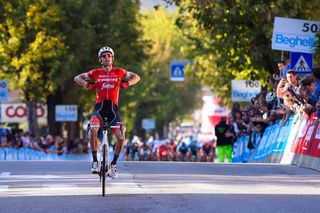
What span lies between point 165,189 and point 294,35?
13.4 metres

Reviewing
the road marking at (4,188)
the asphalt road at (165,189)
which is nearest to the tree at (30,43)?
the asphalt road at (165,189)

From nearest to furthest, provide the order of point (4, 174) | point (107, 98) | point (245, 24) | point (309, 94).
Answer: point (107, 98)
point (4, 174)
point (309, 94)
point (245, 24)

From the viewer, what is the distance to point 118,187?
654 inches

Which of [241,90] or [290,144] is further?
[241,90]

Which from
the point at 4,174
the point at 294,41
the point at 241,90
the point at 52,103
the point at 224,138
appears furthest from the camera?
the point at 52,103

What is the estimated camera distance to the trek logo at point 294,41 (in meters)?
28.3

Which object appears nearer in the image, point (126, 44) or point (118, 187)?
point (118, 187)

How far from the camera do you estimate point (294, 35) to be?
28.8 meters

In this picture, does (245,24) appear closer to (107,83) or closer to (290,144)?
(290,144)

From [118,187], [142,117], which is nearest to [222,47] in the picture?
[118,187]

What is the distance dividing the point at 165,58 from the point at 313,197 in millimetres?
88362

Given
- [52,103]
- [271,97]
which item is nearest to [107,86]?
[271,97]

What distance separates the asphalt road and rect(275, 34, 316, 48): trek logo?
20.7 ft

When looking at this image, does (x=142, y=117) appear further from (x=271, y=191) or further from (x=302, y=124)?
(x=271, y=191)
